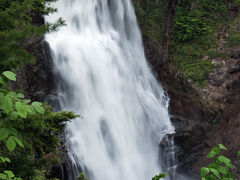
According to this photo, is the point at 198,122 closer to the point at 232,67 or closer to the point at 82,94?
the point at 232,67

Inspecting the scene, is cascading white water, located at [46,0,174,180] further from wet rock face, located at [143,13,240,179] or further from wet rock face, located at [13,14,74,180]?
wet rock face, located at [143,13,240,179]

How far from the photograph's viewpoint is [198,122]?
34.0 feet

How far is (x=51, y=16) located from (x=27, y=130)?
832 centimetres

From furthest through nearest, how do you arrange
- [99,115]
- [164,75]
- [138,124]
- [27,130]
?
[164,75] < [138,124] < [99,115] < [27,130]

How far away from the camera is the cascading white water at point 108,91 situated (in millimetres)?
8086

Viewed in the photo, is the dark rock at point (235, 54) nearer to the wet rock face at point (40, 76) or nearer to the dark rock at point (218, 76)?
the dark rock at point (218, 76)

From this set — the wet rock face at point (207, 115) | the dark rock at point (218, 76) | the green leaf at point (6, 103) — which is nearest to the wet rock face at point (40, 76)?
the wet rock face at point (207, 115)

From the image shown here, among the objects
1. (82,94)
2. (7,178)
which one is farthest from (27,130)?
(82,94)

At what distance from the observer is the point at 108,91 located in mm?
9414

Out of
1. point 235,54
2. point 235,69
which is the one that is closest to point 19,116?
point 235,69

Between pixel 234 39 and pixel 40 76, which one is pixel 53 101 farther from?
pixel 234 39

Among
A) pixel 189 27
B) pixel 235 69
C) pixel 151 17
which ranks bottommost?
pixel 235 69

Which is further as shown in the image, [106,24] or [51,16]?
[106,24]

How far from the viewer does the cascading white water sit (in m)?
8.09
